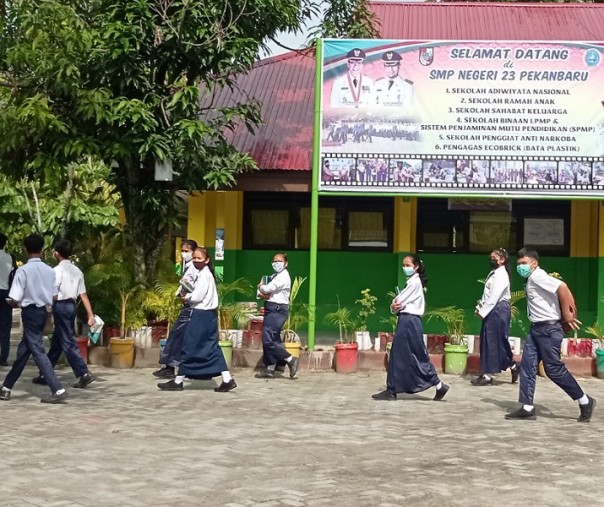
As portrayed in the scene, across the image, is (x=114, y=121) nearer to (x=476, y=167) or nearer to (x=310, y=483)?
(x=476, y=167)

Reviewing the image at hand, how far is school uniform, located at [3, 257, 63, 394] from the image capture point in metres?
9.62

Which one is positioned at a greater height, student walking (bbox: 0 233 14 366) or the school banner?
the school banner

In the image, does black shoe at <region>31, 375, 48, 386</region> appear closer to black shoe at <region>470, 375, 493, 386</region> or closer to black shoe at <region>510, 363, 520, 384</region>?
black shoe at <region>470, 375, 493, 386</region>

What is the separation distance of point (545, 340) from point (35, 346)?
16.7 ft

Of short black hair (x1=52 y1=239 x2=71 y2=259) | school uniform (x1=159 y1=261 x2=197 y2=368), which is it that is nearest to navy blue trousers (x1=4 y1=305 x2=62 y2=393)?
short black hair (x1=52 y1=239 x2=71 y2=259)

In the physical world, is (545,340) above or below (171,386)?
above

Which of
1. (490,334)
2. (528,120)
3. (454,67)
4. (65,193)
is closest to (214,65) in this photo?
(454,67)

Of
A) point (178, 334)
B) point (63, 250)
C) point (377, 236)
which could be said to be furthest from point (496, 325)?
point (63, 250)

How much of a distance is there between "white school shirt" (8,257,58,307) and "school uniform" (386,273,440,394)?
3.76 m

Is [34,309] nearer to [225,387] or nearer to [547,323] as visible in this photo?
[225,387]

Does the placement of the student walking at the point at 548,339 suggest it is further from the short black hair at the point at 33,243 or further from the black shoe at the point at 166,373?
the short black hair at the point at 33,243

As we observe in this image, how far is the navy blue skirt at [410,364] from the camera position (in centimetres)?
1027

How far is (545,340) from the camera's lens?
9.14 metres

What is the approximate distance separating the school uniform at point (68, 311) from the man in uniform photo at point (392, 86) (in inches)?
185
